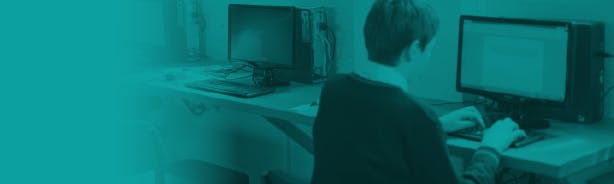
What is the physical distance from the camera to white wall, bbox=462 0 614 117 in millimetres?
2574

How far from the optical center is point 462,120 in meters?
2.32

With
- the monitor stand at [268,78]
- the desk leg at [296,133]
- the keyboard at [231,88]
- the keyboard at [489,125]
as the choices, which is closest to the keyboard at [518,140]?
the keyboard at [489,125]

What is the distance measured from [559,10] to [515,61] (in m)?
0.28

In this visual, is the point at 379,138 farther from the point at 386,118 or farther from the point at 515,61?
the point at 515,61

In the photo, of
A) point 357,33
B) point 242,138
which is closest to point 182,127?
point 242,138

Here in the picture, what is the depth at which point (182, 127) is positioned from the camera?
14.3 feet

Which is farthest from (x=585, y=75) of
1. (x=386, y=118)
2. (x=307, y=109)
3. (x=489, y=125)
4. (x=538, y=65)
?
(x=386, y=118)

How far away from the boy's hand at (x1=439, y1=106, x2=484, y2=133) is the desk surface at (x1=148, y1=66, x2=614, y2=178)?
4 centimetres

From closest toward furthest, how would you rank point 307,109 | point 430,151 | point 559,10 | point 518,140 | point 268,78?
point 430,151, point 518,140, point 559,10, point 307,109, point 268,78

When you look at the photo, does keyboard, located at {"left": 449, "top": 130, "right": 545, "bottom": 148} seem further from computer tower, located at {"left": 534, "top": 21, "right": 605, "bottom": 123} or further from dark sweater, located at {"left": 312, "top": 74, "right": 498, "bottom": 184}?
dark sweater, located at {"left": 312, "top": 74, "right": 498, "bottom": 184}

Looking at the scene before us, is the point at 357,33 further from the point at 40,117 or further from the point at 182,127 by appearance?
the point at 40,117

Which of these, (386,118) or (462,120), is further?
(462,120)

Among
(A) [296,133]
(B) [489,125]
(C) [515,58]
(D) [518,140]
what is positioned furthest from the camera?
(A) [296,133]

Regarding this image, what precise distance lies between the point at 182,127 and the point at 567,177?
8.43 ft
